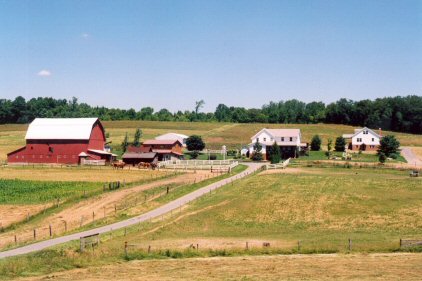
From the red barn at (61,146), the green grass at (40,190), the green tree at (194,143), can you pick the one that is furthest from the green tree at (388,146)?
the green grass at (40,190)

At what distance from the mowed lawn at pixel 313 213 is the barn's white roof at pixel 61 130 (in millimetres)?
37642

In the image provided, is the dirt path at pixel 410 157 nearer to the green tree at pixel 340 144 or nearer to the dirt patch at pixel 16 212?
the green tree at pixel 340 144

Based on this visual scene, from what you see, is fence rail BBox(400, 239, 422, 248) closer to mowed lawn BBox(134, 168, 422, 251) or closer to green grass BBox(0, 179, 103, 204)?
mowed lawn BBox(134, 168, 422, 251)

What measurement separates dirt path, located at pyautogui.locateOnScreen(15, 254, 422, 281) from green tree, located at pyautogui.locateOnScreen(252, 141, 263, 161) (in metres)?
62.3

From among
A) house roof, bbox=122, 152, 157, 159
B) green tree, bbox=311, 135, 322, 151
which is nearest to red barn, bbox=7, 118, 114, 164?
house roof, bbox=122, 152, 157, 159

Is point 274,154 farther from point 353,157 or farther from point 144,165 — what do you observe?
point 144,165

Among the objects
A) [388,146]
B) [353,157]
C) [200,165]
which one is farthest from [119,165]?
[388,146]

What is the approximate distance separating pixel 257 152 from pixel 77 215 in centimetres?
5331

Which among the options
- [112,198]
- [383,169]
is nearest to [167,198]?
[112,198]

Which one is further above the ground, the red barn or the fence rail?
the red barn

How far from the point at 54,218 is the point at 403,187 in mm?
35127

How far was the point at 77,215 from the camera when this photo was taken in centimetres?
4572

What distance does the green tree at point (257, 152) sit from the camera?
94250 mm

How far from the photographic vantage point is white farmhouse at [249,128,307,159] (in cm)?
9969
